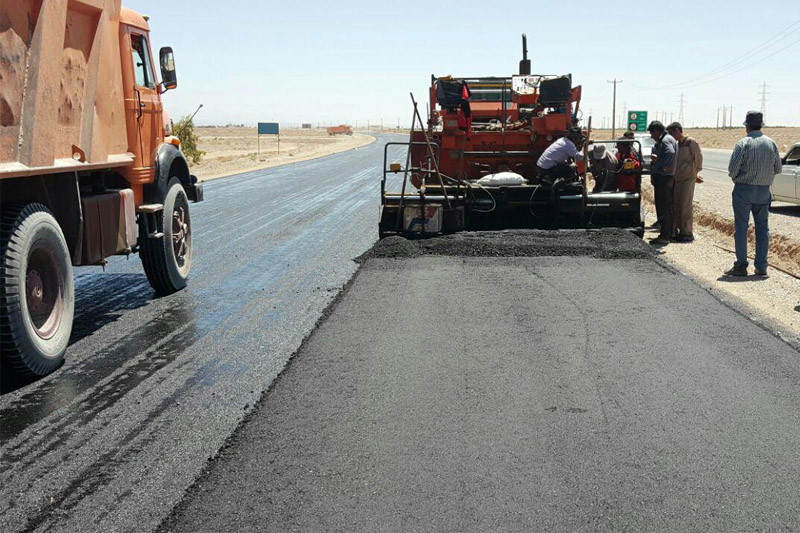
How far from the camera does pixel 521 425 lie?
491cm

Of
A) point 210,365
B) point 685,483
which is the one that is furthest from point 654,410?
point 210,365

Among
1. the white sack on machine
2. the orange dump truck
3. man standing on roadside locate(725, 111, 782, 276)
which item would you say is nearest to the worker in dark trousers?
the white sack on machine

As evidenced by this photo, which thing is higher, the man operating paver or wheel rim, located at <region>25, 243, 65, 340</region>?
the man operating paver

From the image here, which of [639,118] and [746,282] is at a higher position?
[639,118]

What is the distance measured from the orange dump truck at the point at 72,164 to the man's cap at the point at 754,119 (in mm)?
6756

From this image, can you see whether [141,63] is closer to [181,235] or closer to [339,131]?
[181,235]

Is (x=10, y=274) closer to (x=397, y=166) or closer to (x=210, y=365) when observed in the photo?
(x=210, y=365)

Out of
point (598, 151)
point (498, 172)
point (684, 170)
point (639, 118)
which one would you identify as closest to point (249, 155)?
point (639, 118)

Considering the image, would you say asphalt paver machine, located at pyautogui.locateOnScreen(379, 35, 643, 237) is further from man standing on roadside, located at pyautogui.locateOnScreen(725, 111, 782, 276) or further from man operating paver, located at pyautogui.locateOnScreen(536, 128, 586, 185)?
man standing on roadside, located at pyautogui.locateOnScreen(725, 111, 782, 276)

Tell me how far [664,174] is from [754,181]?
2808 mm

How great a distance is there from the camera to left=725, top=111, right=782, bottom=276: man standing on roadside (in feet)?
32.7

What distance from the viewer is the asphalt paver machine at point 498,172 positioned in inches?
497

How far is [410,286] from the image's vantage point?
924cm

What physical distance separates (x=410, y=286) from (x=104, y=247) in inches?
129
